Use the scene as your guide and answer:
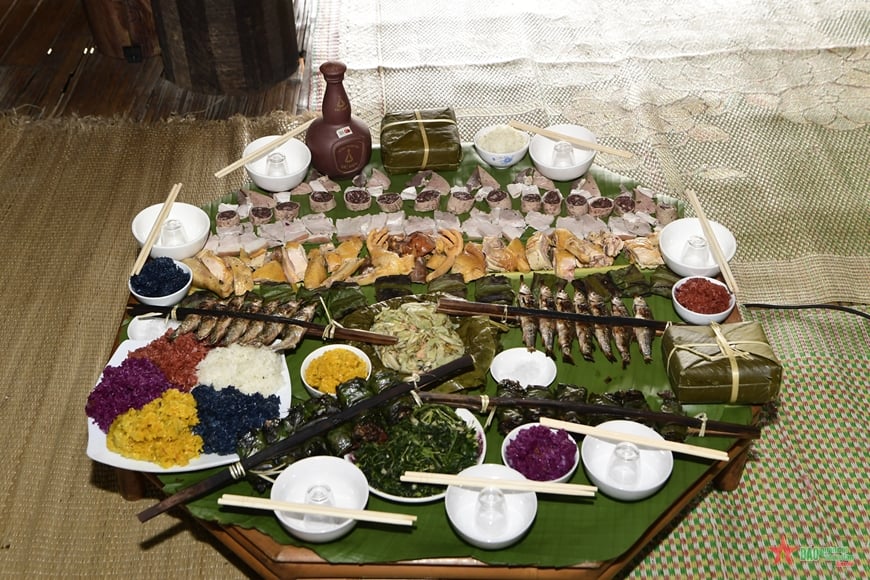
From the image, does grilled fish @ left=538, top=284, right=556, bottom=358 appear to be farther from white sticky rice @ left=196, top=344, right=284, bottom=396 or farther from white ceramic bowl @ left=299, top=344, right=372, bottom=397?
white sticky rice @ left=196, top=344, right=284, bottom=396

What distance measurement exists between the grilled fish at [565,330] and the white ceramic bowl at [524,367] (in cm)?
6

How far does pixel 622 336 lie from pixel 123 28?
17.0 ft

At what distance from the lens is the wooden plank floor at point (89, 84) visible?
621 centimetres

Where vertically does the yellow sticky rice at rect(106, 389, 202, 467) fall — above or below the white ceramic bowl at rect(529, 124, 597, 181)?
above

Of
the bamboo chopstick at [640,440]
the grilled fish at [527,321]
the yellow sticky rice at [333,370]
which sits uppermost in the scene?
the bamboo chopstick at [640,440]

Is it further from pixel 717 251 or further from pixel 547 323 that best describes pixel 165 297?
pixel 717 251

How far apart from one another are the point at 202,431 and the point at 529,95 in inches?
164

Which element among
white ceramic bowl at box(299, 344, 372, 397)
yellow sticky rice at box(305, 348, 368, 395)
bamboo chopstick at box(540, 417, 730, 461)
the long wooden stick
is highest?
bamboo chopstick at box(540, 417, 730, 461)

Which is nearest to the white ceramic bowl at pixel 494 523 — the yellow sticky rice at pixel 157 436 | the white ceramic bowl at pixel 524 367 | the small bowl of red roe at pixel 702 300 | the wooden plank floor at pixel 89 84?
the white ceramic bowl at pixel 524 367

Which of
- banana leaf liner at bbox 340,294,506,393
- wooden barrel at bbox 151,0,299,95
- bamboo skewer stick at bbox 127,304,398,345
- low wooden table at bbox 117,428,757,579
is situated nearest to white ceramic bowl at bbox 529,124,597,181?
banana leaf liner at bbox 340,294,506,393

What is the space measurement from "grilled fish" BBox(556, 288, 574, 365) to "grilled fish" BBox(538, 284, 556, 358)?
0.08 feet

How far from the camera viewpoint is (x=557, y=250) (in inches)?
150

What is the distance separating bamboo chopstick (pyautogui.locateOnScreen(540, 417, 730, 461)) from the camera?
2752 millimetres

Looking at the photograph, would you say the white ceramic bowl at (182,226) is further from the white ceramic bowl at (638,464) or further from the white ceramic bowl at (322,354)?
the white ceramic bowl at (638,464)
